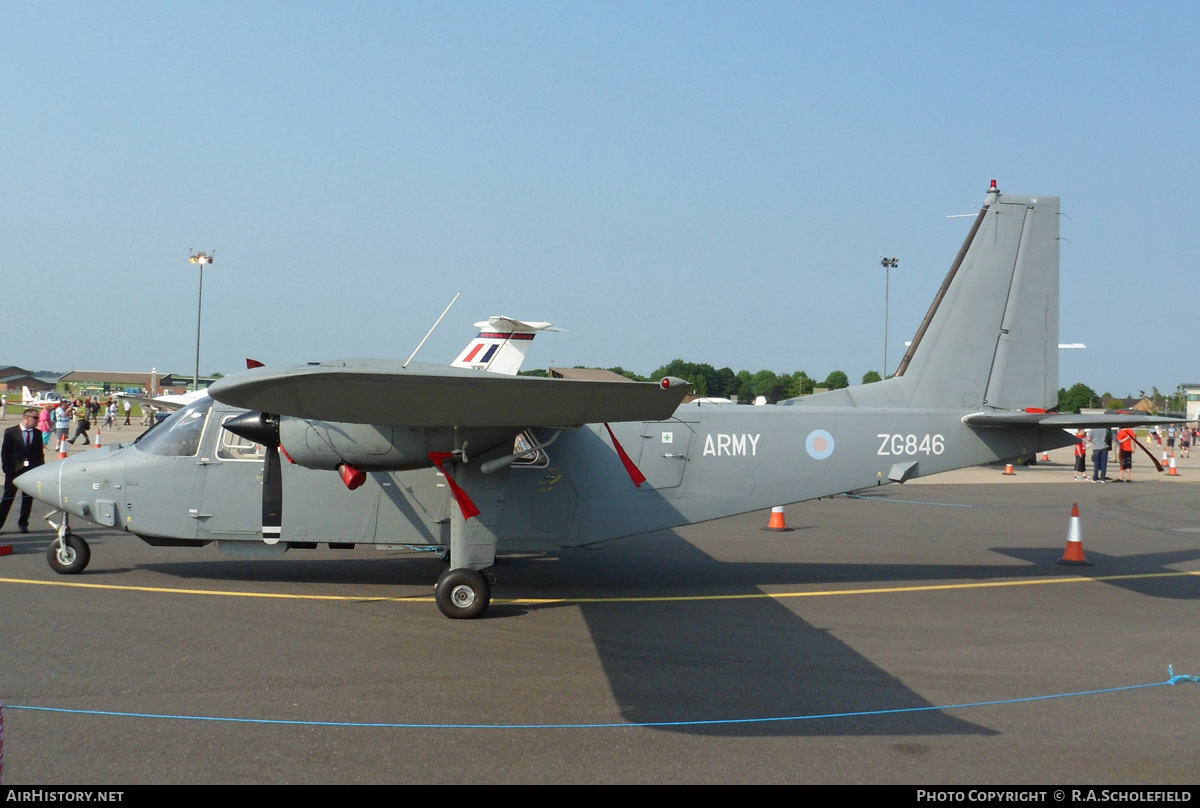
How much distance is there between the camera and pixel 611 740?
5.32m

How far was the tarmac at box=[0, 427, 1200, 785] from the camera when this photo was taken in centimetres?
497

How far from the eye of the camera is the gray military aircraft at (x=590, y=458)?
8617 mm

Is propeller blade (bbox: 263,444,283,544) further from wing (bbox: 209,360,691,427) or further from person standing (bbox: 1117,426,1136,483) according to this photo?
person standing (bbox: 1117,426,1136,483)

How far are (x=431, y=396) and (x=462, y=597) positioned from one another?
2.99m

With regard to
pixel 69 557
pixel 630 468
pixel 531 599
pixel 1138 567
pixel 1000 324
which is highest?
pixel 1000 324

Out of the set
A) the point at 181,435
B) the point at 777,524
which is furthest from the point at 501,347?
the point at 181,435

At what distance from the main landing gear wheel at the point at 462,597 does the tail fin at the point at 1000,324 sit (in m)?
5.78

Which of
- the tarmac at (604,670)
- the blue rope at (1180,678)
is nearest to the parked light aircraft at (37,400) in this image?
the tarmac at (604,670)

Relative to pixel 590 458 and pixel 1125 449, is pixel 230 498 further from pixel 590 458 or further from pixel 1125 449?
pixel 1125 449

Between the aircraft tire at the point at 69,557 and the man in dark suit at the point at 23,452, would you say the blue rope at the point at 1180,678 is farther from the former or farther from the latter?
the man in dark suit at the point at 23,452

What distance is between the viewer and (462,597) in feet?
27.3

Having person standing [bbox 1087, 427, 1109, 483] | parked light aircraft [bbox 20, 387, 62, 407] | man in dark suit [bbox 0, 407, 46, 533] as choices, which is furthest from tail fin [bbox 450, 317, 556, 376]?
parked light aircraft [bbox 20, 387, 62, 407]

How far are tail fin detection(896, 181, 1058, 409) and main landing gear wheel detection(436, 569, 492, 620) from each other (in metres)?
5.78
